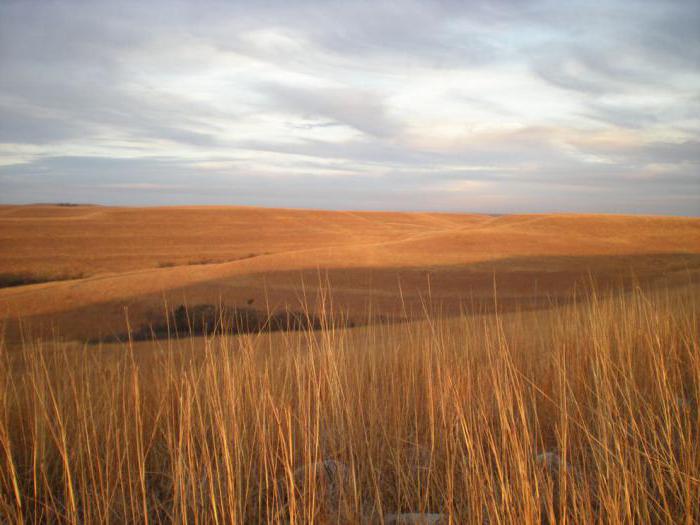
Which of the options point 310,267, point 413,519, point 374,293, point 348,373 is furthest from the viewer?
point 310,267

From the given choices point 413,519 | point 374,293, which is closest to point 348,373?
point 413,519

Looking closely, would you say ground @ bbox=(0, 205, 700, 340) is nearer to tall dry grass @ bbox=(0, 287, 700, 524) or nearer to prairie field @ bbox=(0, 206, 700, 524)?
prairie field @ bbox=(0, 206, 700, 524)

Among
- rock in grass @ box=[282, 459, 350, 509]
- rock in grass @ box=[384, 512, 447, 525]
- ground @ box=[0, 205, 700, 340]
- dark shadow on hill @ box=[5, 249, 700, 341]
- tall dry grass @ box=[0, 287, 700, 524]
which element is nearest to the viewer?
tall dry grass @ box=[0, 287, 700, 524]

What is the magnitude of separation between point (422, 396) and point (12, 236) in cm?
3099

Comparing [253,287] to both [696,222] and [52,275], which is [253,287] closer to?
[52,275]

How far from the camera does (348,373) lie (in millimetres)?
3477

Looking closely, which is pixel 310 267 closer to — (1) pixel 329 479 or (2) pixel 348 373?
(2) pixel 348 373

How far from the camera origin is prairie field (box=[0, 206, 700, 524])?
178 cm

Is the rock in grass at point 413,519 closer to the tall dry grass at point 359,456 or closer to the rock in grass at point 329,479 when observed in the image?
the tall dry grass at point 359,456

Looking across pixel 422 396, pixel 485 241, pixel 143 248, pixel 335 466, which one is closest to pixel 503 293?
pixel 485 241

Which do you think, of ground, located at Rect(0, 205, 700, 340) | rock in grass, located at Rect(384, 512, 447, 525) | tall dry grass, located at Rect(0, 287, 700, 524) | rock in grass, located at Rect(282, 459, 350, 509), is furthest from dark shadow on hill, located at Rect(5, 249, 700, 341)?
rock in grass, located at Rect(384, 512, 447, 525)

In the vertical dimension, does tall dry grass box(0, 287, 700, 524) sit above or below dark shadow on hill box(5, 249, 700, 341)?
above

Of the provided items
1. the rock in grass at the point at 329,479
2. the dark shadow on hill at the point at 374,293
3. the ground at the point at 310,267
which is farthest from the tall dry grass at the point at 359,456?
the dark shadow on hill at the point at 374,293

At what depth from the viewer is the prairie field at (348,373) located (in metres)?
1.78
